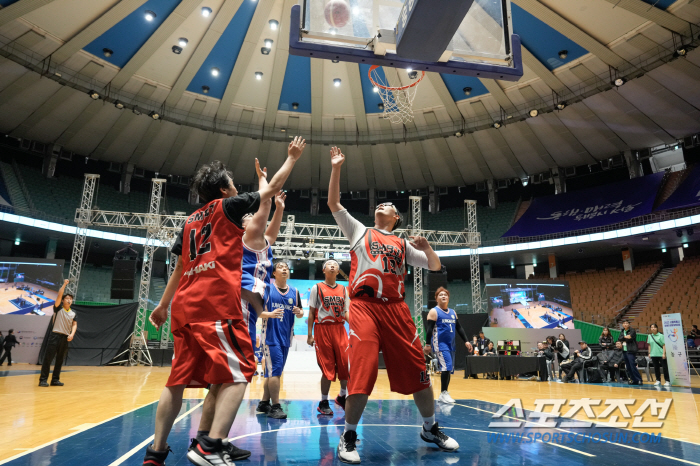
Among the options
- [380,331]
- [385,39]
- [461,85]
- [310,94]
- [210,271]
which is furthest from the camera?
[310,94]

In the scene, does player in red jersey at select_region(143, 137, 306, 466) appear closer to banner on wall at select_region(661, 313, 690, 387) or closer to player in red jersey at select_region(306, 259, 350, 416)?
player in red jersey at select_region(306, 259, 350, 416)

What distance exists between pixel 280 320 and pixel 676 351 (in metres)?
11.2

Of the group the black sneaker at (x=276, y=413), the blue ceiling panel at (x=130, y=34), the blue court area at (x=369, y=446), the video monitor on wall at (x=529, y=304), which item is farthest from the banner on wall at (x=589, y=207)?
the black sneaker at (x=276, y=413)

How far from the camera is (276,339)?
5.54 metres

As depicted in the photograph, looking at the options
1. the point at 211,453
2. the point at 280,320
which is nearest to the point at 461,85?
the point at 280,320

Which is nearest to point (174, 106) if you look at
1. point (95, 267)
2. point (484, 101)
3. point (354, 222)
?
point (95, 267)

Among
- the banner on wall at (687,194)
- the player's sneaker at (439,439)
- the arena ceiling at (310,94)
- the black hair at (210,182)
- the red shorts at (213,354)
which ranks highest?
the arena ceiling at (310,94)

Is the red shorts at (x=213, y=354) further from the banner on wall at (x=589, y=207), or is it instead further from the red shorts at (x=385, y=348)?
the banner on wall at (x=589, y=207)

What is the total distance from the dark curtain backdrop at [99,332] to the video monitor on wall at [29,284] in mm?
1913

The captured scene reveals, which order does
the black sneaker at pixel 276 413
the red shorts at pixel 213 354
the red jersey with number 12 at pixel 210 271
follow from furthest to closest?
the black sneaker at pixel 276 413, the red jersey with number 12 at pixel 210 271, the red shorts at pixel 213 354

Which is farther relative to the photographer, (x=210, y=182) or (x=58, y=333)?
(x=58, y=333)

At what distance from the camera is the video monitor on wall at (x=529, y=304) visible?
19422 mm

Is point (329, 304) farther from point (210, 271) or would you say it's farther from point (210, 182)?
point (210, 271)

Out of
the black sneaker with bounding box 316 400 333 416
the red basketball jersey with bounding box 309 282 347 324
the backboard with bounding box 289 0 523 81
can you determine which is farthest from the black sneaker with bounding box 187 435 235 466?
the backboard with bounding box 289 0 523 81
